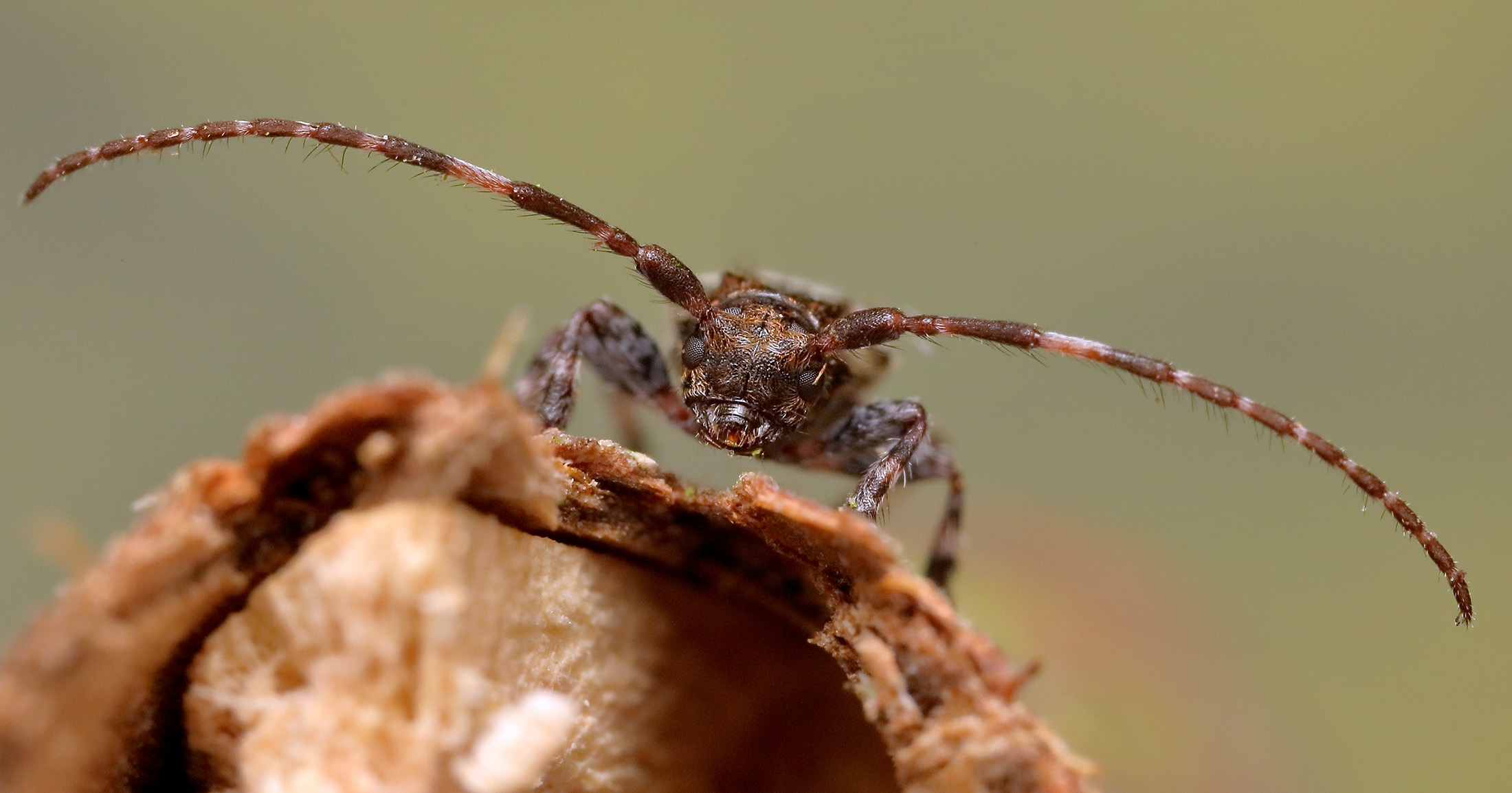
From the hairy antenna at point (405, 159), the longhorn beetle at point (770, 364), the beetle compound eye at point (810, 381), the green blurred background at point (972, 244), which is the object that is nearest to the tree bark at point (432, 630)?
the longhorn beetle at point (770, 364)

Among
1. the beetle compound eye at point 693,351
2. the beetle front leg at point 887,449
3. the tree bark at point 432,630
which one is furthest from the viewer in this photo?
the beetle front leg at point 887,449

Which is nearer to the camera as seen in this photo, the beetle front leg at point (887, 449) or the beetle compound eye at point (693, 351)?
the beetle compound eye at point (693, 351)

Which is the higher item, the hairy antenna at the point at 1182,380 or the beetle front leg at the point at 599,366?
the hairy antenna at the point at 1182,380

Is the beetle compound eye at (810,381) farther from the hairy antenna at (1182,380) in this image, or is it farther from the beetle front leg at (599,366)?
the beetle front leg at (599,366)

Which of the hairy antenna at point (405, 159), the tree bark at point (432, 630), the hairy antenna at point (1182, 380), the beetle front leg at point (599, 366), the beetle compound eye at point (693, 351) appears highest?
the hairy antenna at point (1182, 380)

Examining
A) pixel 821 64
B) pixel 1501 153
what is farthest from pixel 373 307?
pixel 1501 153

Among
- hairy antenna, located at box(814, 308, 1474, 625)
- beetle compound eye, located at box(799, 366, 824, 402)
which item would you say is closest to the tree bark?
hairy antenna, located at box(814, 308, 1474, 625)

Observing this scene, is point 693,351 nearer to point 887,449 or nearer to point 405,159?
point 887,449

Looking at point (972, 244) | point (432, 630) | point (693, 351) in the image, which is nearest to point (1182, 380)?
point (693, 351)
